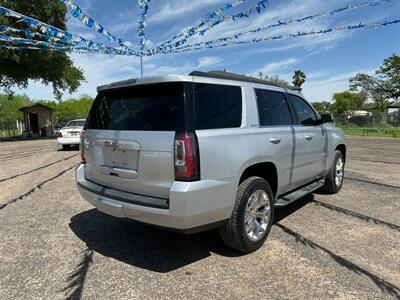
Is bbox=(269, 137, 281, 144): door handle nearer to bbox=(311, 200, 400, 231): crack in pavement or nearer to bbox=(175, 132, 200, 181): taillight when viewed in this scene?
bbox=(175, 132, 200, 181): taillight

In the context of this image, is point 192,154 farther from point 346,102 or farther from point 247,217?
point 346,102

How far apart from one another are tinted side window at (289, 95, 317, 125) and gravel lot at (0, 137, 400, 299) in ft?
4.64

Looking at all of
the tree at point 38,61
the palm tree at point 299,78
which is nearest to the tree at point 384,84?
the palm tree at point 299,78

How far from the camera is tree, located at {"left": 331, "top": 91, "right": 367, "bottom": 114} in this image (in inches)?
3652

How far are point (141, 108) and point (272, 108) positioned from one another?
5.93 ft

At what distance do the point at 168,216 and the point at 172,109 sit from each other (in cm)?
102

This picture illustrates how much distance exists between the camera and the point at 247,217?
4035mm

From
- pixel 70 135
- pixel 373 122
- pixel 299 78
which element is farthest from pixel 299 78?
pixel 70 135

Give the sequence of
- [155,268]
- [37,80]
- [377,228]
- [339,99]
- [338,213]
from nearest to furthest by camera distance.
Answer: [155,268], [377,228], [338,213], [37,80], [339,99]

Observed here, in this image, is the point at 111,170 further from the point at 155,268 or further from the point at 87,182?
the point at 155,268

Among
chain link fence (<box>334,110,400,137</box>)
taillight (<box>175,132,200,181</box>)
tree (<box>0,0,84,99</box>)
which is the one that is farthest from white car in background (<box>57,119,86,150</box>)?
chain link fence (<box>334,110,400,137</box>)

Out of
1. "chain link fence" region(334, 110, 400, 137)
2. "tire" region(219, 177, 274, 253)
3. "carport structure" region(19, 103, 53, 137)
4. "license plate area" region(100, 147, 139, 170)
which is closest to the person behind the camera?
"license plate area" region(100, 147, 139, 170)

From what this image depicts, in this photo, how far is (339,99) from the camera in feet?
347

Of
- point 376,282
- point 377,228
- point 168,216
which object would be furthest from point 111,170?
point 377,228
